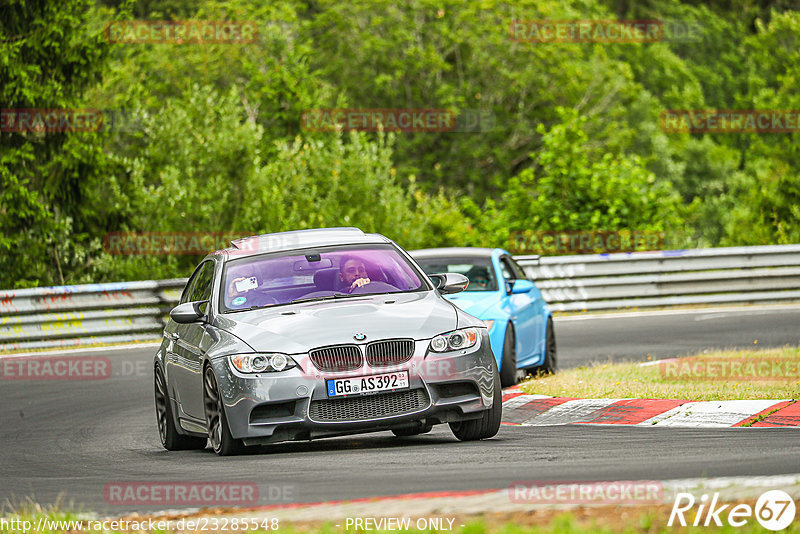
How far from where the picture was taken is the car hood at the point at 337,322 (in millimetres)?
8617

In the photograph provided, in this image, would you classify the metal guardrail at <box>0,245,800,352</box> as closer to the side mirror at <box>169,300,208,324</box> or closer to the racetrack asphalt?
the racetrack asphalt

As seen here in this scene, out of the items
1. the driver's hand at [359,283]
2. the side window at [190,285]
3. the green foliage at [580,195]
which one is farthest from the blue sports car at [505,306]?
the green foliage at [580,195]

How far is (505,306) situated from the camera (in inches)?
533

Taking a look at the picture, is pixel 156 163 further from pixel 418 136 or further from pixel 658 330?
pixel 418 136

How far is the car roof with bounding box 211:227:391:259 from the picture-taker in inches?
400

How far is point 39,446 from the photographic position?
10.8 metres

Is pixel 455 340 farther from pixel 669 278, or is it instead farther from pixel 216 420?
pixel 669 278

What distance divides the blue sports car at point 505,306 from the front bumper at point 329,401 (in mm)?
4182

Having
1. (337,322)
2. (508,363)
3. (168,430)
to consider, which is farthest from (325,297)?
(508,363)

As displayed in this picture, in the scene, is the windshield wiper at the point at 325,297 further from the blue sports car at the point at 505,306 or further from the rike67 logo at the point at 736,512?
the rike67 logo at the point at 736,512

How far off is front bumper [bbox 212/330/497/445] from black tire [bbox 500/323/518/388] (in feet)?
14.3

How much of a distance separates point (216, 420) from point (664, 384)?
4.91 meters

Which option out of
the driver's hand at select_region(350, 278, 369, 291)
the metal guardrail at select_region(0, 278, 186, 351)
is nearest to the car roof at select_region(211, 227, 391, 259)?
the driver's hand at select_region(350, 278, 369, 291)

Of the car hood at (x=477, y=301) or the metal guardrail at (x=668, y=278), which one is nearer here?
the car hood at (x=477, y=301)
